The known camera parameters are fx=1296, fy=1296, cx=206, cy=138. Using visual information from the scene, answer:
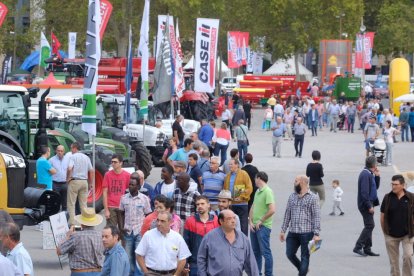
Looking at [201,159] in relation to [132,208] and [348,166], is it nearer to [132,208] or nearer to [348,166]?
[132,208]

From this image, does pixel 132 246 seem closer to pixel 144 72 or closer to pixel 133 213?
pixel 133 213

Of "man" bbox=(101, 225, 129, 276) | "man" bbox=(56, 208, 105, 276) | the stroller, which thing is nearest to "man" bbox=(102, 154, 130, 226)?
"man" bbox=(56, 208, 105, 276)

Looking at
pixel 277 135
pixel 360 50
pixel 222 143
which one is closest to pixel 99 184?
pixel 222 143

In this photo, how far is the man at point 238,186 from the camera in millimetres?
18312

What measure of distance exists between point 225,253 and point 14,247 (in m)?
2.11

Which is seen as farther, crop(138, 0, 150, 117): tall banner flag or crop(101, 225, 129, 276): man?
crop(138, 0, 150, 117): tall banner flag

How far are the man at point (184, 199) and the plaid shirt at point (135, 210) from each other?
84cm

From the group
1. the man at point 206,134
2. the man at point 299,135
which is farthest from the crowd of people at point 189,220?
the man at point 299,135

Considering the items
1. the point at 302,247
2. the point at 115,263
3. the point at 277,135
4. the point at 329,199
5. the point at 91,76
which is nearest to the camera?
the point at 115,263

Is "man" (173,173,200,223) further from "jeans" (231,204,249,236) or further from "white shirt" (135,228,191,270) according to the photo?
"jeans" (231,204,249,236)

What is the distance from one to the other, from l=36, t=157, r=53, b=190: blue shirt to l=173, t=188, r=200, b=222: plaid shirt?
6.78 m

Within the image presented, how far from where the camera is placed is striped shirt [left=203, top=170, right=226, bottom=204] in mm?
18250

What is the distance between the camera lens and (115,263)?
1251 cm

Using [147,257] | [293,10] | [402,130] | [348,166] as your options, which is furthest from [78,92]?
[293,10]
